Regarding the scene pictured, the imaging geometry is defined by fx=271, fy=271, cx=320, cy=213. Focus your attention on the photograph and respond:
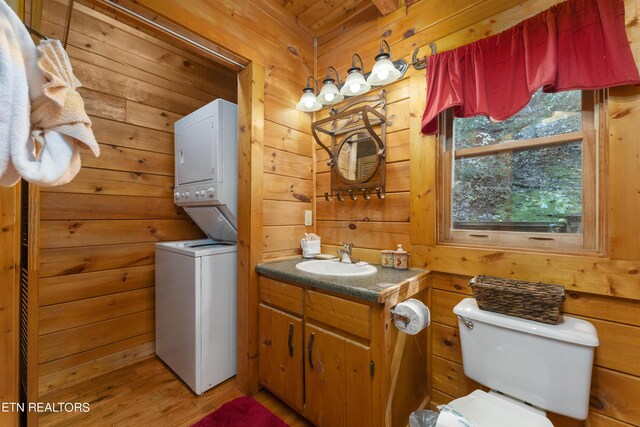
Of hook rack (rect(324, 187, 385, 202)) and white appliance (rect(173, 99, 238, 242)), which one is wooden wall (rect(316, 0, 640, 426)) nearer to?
hook rack (rect(324, 187, 385, 202))

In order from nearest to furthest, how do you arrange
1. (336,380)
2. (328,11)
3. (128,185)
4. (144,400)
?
(336,380) → (144,400) → (328,11) → (128,185)

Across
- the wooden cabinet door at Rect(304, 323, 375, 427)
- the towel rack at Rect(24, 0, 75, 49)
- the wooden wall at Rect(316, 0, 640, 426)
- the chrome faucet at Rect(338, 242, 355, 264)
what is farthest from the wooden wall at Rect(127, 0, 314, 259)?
the wooden cabinet door at Rect(304, 323, 375, 427)

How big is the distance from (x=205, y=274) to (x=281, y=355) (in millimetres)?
672

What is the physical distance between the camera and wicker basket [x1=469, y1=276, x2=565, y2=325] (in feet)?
3.44

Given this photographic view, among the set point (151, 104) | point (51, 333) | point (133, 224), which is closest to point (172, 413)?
point (51, 333)

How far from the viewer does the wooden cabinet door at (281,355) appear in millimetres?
1452

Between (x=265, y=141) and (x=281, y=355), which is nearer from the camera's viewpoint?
(x=281, y=355)

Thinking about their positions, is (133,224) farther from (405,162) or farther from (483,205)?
(483,205)

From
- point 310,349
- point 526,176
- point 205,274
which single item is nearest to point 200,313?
point 205,274

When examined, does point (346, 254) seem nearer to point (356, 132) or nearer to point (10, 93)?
point (356, 132)

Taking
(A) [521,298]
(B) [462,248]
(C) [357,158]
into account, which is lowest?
(A) [521,298]

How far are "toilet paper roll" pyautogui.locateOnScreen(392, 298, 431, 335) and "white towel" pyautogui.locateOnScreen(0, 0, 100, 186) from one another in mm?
1191

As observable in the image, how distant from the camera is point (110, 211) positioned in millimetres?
1998

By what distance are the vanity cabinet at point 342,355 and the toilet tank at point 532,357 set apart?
289 mm
